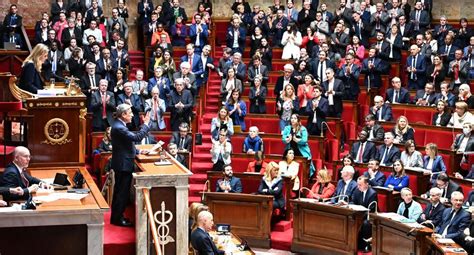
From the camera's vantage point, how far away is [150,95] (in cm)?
1208

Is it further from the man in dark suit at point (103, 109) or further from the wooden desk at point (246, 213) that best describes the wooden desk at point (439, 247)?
the man in dark suit at point (103, 109)

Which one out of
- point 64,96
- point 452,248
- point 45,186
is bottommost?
point 452,248

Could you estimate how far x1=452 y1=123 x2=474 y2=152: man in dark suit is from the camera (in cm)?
1034

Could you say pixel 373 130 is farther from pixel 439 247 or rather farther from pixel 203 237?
pixel 203 237

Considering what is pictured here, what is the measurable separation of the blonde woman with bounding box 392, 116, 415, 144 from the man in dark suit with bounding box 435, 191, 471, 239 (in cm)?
235

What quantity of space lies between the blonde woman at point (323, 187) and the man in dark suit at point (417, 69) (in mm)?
3220

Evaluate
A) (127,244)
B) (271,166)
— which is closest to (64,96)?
(127,244)

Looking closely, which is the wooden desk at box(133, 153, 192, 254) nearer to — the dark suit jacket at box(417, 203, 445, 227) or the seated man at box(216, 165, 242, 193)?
the dark suit jacket at box(417, 203, 445, 227)

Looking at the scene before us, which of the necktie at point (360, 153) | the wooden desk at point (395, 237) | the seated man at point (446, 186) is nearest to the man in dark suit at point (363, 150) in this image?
the necktie at point (360, 153)

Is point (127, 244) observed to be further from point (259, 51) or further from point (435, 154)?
point (259, 51)

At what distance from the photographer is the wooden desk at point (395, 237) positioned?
333 inches

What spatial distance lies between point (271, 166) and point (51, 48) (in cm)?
415

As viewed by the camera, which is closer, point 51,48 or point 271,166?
point 271,166

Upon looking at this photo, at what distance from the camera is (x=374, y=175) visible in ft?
33.1
